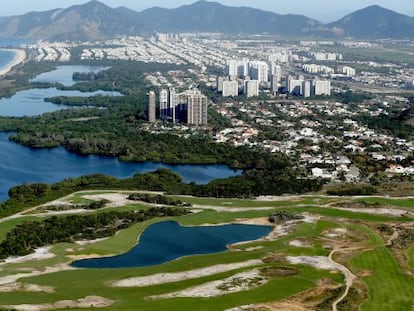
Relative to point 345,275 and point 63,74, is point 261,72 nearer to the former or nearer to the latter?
point 63,74

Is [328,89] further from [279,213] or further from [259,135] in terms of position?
[279,213]

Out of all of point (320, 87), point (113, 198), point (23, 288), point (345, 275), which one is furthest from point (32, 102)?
point (345, 275)

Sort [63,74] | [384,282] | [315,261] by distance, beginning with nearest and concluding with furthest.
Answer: [384,282], [315,261], [63,74]

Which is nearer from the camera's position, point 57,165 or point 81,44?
point 57,165

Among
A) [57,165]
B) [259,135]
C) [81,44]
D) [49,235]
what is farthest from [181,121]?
[81,44]

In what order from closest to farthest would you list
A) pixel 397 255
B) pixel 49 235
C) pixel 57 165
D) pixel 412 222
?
pixel 397 255, pixel 49 235, pixel 412 222, pixel 57 165
